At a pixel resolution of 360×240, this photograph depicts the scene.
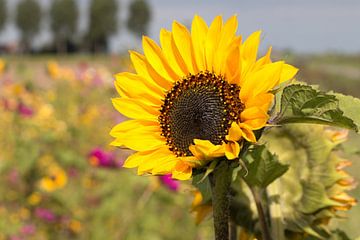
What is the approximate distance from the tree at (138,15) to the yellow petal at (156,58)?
30.4m

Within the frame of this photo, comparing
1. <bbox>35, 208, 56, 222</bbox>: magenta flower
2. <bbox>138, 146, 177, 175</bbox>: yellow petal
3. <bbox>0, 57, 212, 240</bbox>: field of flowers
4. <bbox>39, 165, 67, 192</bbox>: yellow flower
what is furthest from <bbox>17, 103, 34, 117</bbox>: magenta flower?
<bbox>138, 146, 177, 175</bbox>: yellow petal

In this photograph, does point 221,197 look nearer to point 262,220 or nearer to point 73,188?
point 262,220

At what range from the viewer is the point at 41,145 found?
4.07 metres

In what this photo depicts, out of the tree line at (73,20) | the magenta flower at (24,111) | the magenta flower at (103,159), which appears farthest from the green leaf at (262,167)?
the tree line at (73,20)

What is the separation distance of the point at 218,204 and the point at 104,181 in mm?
A: 3040

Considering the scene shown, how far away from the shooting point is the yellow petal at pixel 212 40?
22.3 inches

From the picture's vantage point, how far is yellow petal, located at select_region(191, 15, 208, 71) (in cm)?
58

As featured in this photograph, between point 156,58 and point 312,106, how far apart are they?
0.54 ft

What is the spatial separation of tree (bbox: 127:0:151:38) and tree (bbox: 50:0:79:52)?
2.77m

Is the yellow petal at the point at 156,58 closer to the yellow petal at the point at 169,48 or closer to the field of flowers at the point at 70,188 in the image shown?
the yellow petal at the point at 169,48

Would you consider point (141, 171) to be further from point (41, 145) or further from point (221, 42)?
point (41, 145)

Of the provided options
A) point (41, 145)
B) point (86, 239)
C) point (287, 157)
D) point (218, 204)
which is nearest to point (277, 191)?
point (287, 157)

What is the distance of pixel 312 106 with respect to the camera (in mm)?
542

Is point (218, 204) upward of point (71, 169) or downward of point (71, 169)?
upward
